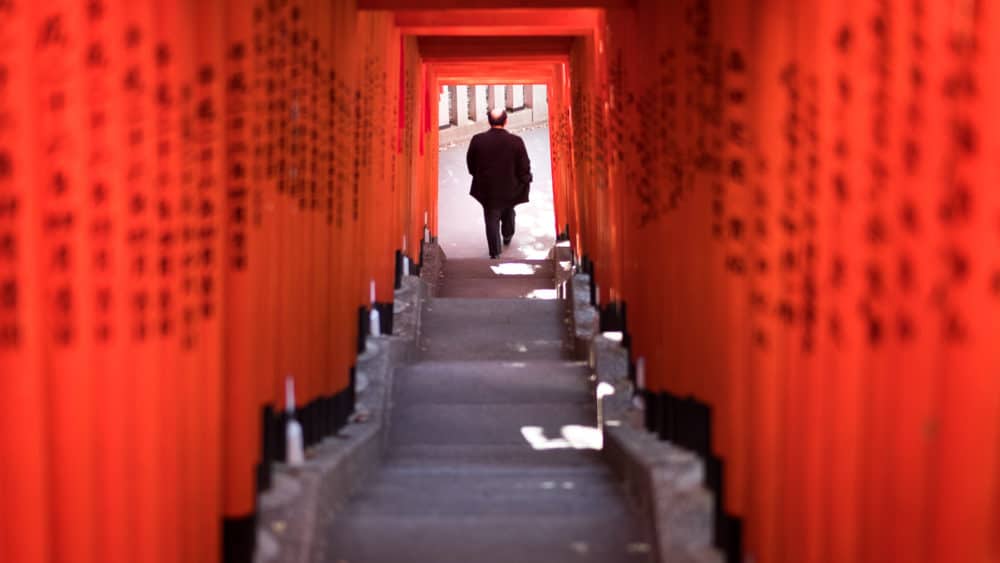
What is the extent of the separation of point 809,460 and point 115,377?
6.10ft

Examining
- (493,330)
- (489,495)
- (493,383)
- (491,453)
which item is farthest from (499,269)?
(489,495)

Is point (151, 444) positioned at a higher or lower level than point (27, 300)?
lower

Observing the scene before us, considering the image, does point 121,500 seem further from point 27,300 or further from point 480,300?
point 480,300

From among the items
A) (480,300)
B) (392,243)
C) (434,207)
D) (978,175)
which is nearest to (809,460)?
(978,175)

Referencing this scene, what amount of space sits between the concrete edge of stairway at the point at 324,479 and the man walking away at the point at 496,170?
4679 millimetres

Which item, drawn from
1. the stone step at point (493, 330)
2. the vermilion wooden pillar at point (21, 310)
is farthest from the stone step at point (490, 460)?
the vermilion wooden pillar at point (21, 310)

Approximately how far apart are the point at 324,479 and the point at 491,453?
1.98 m

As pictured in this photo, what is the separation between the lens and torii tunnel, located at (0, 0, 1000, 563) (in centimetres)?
234

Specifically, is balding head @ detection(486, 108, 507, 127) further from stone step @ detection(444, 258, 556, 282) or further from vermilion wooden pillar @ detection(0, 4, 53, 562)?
vermilion wooden pillar @ detection(0, 4, 53, 562)

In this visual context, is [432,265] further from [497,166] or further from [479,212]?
[479,212]

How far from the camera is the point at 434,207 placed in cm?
1144

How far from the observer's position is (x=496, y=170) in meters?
11.0

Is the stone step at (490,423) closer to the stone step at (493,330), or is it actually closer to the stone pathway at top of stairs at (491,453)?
the stone pathway at top of stairs at (491,453)

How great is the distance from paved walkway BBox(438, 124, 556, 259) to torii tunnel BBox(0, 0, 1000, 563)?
843 cm
